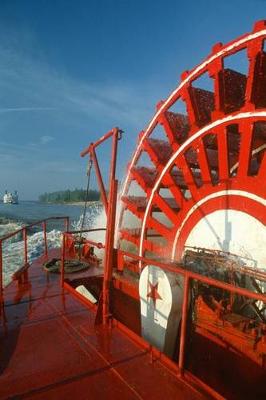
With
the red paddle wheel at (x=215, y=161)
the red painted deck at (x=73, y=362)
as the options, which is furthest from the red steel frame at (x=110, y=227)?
the red paddle wheel at (x=215, y=161)

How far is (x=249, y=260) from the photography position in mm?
5371

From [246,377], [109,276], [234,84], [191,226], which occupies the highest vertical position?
Answer: [234,84]

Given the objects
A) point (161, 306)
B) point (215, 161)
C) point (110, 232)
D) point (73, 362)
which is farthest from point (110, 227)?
point (215, 161)

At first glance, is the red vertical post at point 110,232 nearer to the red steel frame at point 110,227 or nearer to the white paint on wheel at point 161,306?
the red steel frame at point 110,227

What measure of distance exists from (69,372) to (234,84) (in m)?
6.43

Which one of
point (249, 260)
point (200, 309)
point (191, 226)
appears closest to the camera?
point (200, 309)

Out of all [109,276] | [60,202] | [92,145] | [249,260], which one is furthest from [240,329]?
[60,202]

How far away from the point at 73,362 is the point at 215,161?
628cm

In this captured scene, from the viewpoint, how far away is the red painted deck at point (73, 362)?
2943mm

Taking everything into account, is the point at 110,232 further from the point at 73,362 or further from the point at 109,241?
the point at 73,362

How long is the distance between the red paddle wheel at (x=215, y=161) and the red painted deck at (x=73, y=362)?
267 centimetres

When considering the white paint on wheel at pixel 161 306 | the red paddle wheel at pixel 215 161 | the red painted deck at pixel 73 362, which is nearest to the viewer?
the red painted deck at pixel 73 362

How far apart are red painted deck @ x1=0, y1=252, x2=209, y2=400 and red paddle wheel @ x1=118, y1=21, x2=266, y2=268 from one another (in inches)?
105

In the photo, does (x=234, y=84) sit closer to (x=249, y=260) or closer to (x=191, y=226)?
(x=191, y=226)
